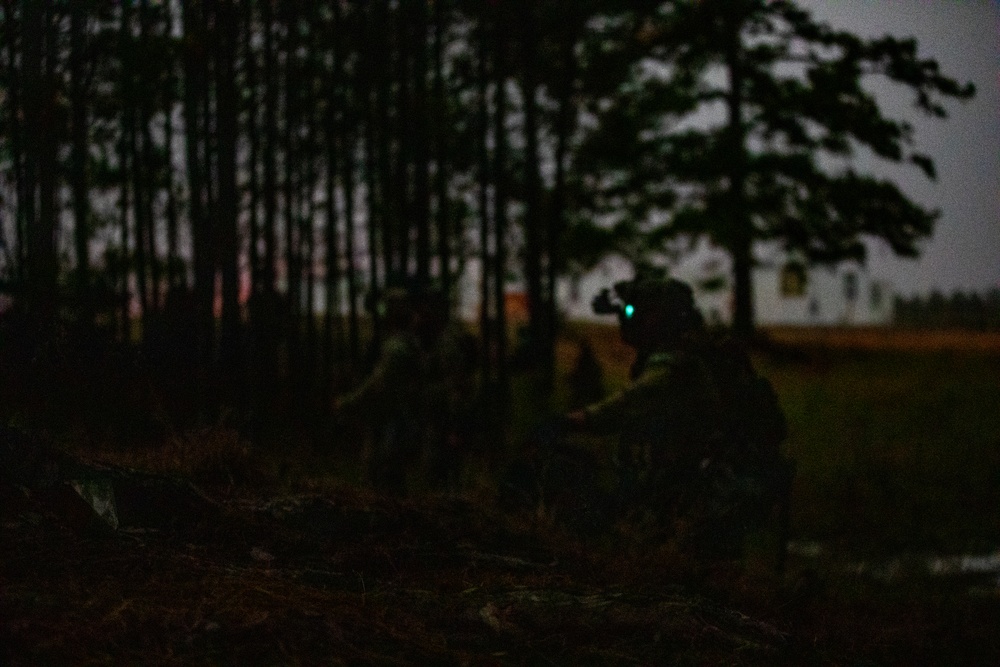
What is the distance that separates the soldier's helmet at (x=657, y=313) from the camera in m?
6.57

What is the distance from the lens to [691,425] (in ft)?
21.6

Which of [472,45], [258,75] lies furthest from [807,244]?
[258,75]

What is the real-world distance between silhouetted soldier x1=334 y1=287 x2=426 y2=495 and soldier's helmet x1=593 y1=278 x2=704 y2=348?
106 inches

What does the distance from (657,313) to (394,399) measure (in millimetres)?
3049

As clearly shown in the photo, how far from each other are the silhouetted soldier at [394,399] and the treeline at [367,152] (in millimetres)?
1202

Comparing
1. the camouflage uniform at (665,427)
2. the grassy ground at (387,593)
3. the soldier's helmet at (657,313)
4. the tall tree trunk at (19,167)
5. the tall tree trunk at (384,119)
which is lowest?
the grassy ground at (387,593)

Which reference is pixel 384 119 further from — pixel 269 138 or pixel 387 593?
pixel 387 593

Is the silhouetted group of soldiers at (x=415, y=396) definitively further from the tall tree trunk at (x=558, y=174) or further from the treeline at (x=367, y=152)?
the tall tree trunk at (x=558, y=174)

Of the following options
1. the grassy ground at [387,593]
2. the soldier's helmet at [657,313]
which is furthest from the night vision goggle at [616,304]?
the grassy ground at [387,593]

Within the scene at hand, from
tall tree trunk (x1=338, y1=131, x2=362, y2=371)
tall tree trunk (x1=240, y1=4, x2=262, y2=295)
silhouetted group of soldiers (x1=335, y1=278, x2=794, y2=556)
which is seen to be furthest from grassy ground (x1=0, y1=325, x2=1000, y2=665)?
tall tree trunk (x1=338, y1=131, x2=362, y2=371)

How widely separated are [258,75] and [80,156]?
367 cm

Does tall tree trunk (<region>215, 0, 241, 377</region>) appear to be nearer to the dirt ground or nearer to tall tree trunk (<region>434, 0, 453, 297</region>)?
tall tree trunk (<region>434, 0, 453, 297</region>)

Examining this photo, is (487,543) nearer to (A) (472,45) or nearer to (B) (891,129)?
(A) (472,45)

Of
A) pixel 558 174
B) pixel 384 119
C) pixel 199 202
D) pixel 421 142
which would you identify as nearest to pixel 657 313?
pixel 199 202
